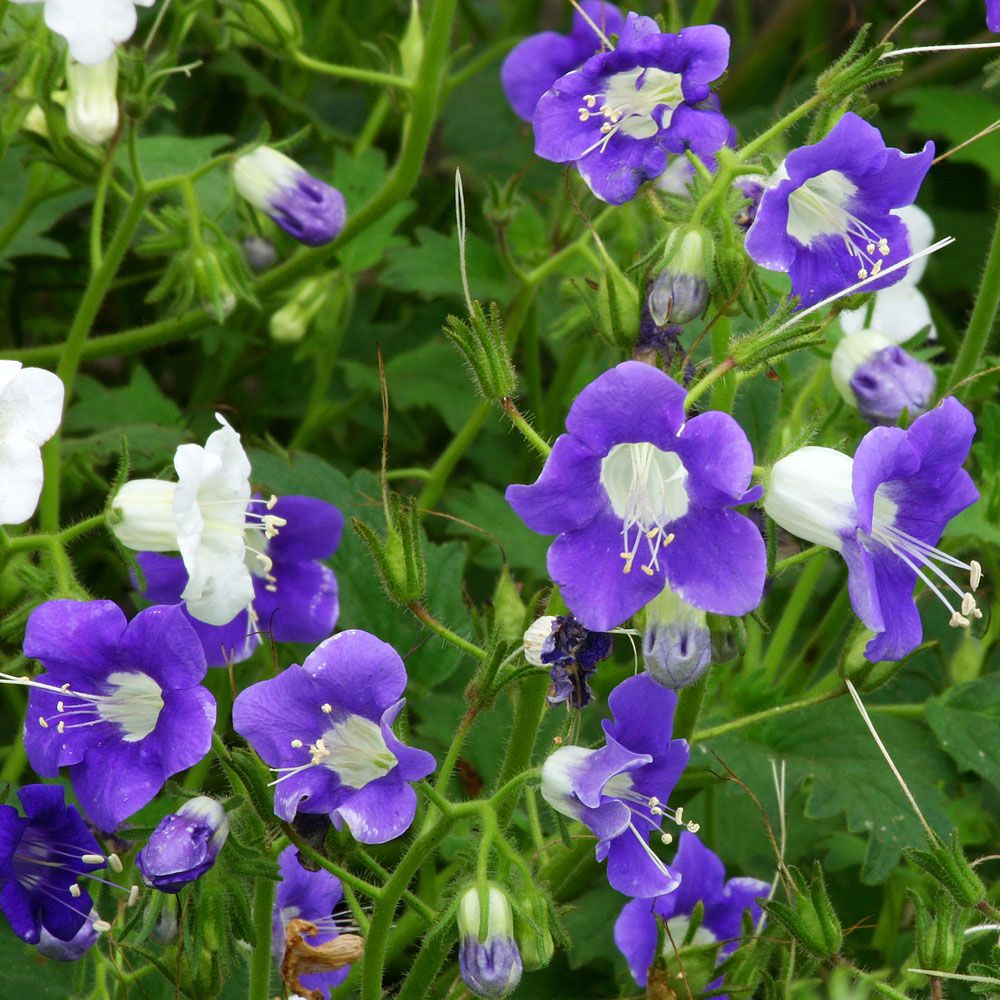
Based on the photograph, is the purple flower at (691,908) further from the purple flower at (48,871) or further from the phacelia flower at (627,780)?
the purple flower at (48,871)

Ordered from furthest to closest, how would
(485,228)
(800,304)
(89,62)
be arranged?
(485,228) < (89,62) < (800,304)

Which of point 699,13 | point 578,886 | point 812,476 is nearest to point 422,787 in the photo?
point 812,476

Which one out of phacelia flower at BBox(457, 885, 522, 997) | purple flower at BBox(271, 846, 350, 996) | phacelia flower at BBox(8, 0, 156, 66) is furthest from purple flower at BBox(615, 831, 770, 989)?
phacelia flower at BBox(8, 0, 156, 66)

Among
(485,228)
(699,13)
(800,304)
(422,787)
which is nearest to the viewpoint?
(422,787)

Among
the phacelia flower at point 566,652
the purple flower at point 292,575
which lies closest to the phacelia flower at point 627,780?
the phacelia flower at point 566,652

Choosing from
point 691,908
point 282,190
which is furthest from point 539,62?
point 691,908

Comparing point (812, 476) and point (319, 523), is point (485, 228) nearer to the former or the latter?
point (319, 523)

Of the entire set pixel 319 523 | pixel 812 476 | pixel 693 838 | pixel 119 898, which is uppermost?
pixel 812 476

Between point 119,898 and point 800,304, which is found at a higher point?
point 800,304
